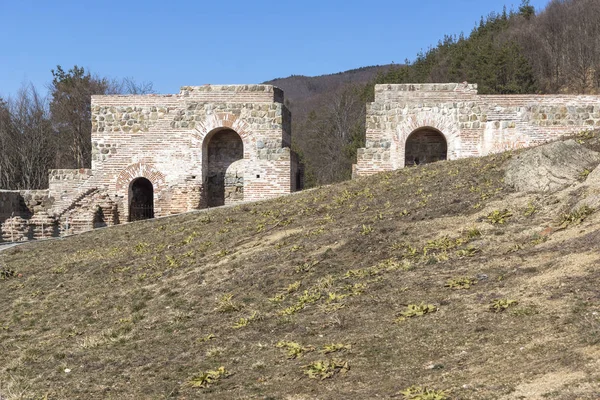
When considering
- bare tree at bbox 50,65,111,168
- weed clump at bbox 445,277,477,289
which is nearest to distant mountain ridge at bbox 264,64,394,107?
Answer: bare tree at bbox 50,65,111,168

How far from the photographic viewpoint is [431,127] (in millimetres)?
19453

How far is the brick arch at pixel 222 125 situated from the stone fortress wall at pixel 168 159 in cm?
3

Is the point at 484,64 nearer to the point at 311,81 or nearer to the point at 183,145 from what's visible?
the point at 183,145

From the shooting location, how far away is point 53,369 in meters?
7.14

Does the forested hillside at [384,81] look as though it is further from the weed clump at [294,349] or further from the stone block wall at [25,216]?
the weed clump at [294,349]

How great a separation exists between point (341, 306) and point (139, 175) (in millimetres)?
14137

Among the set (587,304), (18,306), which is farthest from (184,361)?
(18,306)

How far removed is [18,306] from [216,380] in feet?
18.3

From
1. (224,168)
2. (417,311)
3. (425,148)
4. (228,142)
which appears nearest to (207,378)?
(417,311)

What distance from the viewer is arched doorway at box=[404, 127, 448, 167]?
2045 cm

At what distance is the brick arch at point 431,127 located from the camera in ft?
63.0

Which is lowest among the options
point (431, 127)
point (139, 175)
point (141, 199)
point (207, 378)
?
point (207, 378)

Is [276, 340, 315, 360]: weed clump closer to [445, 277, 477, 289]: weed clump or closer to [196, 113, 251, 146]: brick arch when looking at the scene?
[445, 277, 477, 289]: weed clump

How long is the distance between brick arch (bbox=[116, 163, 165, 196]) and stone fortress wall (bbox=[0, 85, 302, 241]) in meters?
0.03
